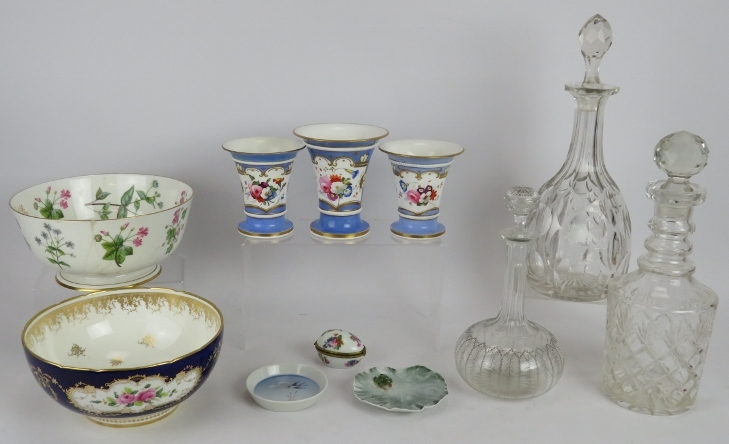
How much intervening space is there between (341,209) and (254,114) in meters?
0.33

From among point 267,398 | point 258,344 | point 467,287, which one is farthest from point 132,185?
point 467,287

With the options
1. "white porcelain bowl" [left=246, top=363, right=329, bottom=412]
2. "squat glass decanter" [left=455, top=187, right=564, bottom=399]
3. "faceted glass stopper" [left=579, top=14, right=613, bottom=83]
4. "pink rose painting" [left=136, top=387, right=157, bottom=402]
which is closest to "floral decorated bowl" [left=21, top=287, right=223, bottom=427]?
"pink rose painting" [left=136, top=387, right=157, bottom=402]

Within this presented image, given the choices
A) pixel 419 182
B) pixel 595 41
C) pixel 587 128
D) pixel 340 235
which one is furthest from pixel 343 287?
pixel 595 41

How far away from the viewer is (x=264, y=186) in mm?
1299

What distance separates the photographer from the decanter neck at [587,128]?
4.33 ft

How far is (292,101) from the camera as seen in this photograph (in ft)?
4.91

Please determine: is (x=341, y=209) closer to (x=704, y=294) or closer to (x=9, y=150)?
(x=704, y=294)

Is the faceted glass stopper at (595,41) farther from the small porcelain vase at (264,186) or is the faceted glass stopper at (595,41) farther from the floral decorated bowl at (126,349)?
the floral decorated bowl at (126,349)

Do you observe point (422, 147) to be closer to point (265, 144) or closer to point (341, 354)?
point (265, 144)

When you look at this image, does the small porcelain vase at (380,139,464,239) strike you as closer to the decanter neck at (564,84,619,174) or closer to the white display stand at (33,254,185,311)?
the decanter neck at (564,84,619,174)

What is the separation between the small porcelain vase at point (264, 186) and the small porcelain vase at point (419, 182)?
0.19 m

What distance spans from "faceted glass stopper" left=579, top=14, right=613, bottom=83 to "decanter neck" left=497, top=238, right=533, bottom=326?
39 centimetres

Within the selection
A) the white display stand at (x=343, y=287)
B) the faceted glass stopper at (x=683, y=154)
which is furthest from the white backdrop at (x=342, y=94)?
the faceted glass stopper at (x=683, y=154)

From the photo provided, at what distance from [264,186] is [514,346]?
1.70 ft
